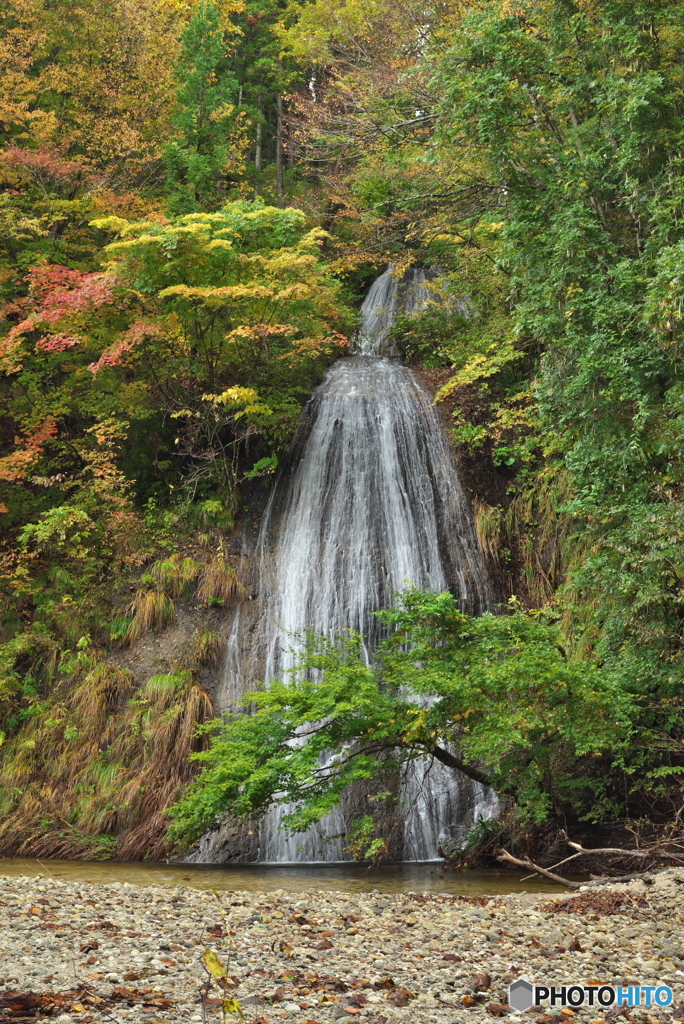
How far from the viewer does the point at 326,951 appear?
4414 millimetres

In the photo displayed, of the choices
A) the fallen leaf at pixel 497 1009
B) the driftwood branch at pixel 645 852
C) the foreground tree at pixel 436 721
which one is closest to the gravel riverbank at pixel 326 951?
the fallen leaf at pixel 497 1009

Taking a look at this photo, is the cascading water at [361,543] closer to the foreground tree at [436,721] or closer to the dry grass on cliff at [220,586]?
the dry grass on cliff at [220,586]

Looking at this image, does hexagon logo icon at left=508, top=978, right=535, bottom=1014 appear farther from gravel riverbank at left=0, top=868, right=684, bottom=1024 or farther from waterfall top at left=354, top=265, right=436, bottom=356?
waterfall top at left=354, top=265, right=436, bottom=356

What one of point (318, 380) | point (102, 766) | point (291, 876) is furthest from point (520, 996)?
point (318, 380)

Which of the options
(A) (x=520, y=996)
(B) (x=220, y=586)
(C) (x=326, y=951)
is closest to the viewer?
(A) (x=520, y=996)

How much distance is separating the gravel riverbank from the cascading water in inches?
149

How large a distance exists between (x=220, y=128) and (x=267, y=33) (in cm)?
1033

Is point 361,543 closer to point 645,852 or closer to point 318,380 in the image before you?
point 318,380

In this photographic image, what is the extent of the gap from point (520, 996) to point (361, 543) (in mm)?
9303

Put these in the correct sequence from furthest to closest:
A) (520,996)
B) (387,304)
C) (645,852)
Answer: (387,304), (645,852), (520,996)

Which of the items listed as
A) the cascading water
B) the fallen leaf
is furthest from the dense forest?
the fallen leaf

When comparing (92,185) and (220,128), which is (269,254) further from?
(220,128)

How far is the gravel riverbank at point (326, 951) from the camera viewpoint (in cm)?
341

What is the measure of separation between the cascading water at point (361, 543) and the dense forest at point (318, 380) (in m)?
0.46
